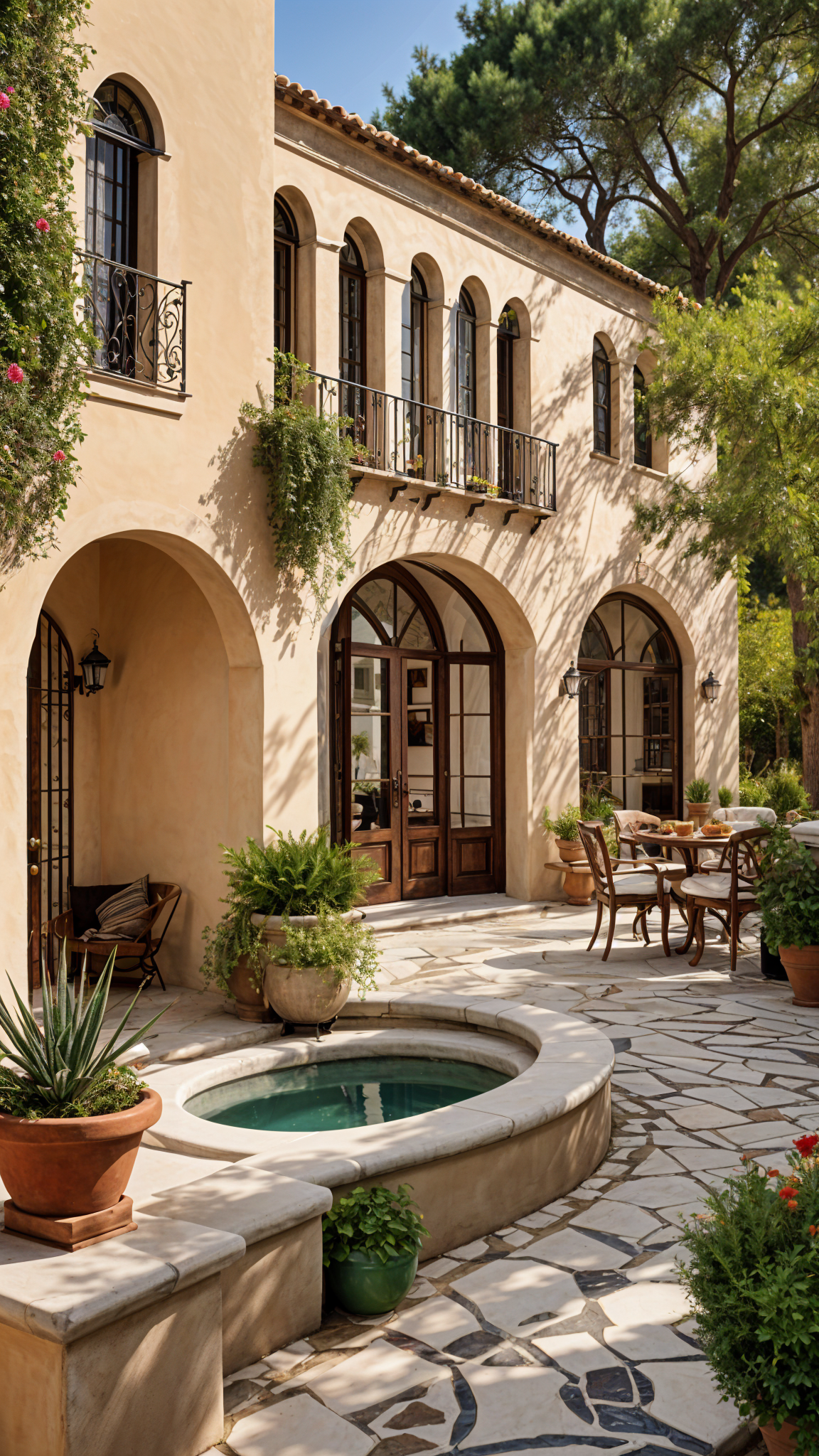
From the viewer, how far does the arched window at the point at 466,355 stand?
11.3 metres

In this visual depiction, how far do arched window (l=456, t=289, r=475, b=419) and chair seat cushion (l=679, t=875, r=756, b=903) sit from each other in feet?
17.3

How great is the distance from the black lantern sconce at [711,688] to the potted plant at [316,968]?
376 inches

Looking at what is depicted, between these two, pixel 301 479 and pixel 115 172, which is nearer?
pixel 115 172

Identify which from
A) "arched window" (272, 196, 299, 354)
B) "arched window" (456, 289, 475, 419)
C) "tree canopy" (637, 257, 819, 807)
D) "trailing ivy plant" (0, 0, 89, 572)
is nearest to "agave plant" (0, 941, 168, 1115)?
"trailing ivy plant" (0, 0, 89, 572)

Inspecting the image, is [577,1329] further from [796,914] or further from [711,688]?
[711,688]

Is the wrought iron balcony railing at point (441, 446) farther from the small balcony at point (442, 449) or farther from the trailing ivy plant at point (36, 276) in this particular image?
the trailing ivy plant at point (36, 276)

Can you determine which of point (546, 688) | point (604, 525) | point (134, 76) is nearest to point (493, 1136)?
point (134, 76)

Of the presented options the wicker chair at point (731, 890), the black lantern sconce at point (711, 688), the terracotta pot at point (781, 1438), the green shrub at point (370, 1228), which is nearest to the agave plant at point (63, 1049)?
the green shrub at point (370, 1228)

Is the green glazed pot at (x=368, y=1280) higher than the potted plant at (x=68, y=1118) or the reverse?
the reverse

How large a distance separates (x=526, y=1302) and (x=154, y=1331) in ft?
4.65

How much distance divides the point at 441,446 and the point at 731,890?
16.4 ft

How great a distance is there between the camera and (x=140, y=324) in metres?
7.44

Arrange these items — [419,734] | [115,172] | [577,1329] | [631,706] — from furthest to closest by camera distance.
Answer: [631,706] → [419,734] → [115,172] → [577,1329]

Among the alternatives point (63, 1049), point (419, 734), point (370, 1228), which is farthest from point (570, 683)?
point (63, 1049)
